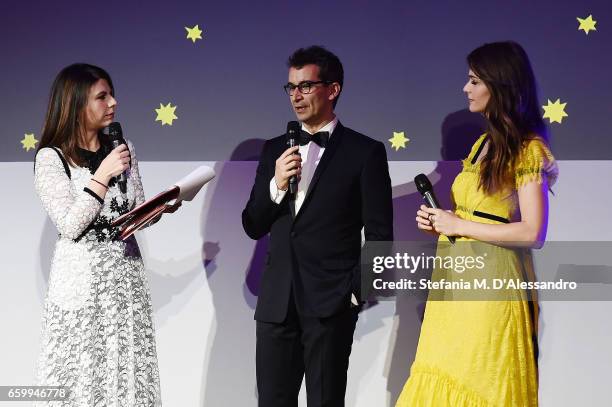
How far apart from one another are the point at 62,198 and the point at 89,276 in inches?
10.8

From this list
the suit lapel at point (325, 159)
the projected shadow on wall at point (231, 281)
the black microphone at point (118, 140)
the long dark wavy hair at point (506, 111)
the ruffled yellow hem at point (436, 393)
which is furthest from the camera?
the projected shadow on wall at point (231, 281)

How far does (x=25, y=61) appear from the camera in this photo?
3.81 metres

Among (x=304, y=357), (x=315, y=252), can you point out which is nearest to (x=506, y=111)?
(x=315, y=252)

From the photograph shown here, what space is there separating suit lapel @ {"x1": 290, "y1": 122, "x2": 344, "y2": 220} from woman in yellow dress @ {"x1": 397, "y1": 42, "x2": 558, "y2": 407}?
0.41m

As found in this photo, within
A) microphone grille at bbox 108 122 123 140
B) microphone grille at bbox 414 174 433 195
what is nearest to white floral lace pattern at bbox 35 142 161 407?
microphone grille at bbox 108 122 123 140

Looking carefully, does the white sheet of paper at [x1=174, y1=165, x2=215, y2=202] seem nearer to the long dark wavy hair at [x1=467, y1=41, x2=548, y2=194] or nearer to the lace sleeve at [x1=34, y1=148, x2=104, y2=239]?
the lace sleeve at [x1=34, y1=148, x2=104, y2=239]

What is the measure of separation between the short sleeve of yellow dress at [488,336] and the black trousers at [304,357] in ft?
1.11

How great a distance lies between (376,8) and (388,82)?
1.09 feet

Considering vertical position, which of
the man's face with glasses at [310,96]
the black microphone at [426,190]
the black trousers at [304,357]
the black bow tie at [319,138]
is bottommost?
the black trousers at [304,357]

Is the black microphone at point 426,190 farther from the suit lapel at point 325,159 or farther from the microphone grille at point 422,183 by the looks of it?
the suit lapel at point 325,159

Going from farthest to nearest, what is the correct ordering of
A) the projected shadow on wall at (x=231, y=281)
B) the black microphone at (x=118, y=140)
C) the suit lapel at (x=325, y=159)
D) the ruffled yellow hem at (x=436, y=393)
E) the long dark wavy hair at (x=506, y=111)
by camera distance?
the projected shadow on wall at (x=231, y=281), the suit lapel at (x=325, y=159), the black microphone at (x=118, y=140), the long dark wavy hair at (x=506, y=111), the ruffled yellow hem at (x=436, y=393)

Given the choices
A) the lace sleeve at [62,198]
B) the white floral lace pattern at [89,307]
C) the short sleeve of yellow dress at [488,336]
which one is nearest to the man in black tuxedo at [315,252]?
the short sleeve of yellow dress at [488,336]

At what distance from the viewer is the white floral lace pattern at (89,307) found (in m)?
2.79

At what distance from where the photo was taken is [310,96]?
10.1 ft
